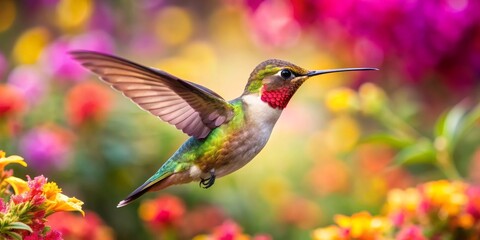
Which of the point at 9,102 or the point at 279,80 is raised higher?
the point at 9,102

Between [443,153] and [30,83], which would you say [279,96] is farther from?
[30,83]

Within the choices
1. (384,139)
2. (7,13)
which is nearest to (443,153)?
(384,139)

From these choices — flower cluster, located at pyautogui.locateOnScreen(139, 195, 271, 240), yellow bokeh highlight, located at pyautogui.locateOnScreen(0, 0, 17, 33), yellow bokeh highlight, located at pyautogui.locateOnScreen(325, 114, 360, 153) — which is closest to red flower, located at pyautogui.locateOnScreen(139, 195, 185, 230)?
flower cluster, located at pyautogui.locateOnScreen(139, 195, 271, 240)

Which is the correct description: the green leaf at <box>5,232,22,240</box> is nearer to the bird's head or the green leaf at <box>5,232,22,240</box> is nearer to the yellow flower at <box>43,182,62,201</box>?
the yellow flower at <box>43,182,62,201</box>

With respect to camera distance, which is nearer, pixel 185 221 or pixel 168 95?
pixel 168 95

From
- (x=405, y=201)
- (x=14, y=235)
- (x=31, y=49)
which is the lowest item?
(x=14, y=235)

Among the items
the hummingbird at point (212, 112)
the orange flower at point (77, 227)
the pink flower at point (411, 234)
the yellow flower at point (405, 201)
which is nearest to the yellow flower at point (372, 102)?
the yellow flower at point (405, 201)

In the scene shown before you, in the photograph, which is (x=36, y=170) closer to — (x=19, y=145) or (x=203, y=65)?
(x=19, y=145)
